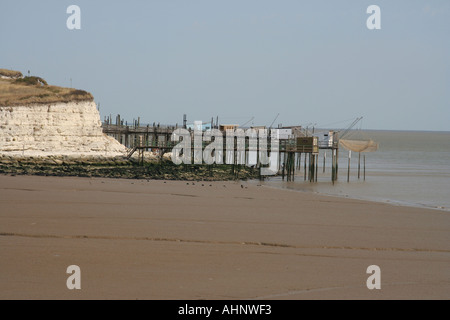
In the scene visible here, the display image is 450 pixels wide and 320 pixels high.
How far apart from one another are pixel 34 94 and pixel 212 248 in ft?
114

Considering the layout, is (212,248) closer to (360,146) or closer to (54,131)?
(54,131)

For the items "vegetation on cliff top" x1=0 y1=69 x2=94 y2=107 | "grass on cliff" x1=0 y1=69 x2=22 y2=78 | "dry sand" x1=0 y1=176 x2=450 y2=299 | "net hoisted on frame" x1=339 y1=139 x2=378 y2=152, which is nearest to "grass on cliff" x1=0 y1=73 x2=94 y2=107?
"vegetation on cliff top" x1=0 y1=69 x2=94 y2=107

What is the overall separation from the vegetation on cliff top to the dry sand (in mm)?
22620

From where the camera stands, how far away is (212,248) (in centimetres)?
1209

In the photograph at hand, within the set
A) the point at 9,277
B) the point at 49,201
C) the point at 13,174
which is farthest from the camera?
the point at 13,174

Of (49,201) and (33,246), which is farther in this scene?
(49,201)

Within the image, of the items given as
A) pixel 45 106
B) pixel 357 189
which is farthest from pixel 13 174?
pixel 357 189

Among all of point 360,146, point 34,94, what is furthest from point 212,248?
point 360,146

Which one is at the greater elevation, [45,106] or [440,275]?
[45,106]

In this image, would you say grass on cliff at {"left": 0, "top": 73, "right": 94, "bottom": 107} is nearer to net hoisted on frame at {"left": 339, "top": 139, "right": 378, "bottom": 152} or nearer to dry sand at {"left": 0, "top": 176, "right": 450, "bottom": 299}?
net hoisted on frame at {"left": 339, "top": 139, "right": 378, "bottom": 152}

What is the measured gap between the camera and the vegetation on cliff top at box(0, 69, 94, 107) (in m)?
41.7

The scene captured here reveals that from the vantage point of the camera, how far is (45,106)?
42.1 m

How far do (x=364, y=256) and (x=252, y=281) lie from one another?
132 inches
